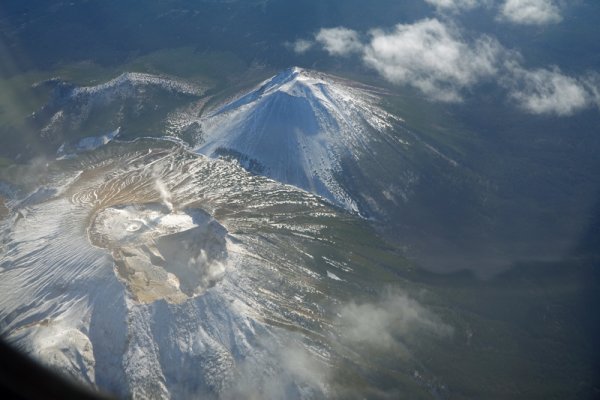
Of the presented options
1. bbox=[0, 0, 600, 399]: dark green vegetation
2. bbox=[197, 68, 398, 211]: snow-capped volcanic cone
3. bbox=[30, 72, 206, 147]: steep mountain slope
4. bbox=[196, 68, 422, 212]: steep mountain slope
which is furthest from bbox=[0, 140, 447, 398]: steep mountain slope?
bbox=[30, 72, 206, 147]: steep mountain slope

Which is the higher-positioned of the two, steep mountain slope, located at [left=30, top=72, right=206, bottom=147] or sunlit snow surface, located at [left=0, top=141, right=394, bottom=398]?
steep mountain slope, located at [left=30, top=72, right=206, bottom=147]

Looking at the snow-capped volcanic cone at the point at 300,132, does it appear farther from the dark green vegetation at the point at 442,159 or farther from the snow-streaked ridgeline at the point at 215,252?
the dark green vegetation at the point at 442,159

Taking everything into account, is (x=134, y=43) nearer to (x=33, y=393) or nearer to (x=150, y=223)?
(x=150, y=223)

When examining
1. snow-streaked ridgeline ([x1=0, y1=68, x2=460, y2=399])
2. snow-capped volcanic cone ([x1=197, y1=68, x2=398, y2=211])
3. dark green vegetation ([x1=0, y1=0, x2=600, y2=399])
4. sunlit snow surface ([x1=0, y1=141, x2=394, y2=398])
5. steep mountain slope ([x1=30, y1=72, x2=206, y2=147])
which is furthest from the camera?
steep mountain slope ([x1=30, y1=72, x2=206, y2=147])

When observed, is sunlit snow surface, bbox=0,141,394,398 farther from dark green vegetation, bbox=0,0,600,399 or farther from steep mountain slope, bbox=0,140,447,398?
dark green vegetation, bbox=0,0,600,399

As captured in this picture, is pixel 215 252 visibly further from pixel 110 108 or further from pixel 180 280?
pixel 110 108

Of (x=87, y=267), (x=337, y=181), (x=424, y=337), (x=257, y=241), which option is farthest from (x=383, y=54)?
(x=87, y=267)

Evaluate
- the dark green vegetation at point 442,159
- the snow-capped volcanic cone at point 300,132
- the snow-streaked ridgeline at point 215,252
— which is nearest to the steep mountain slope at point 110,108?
the dark green vegetation at point 442,159
